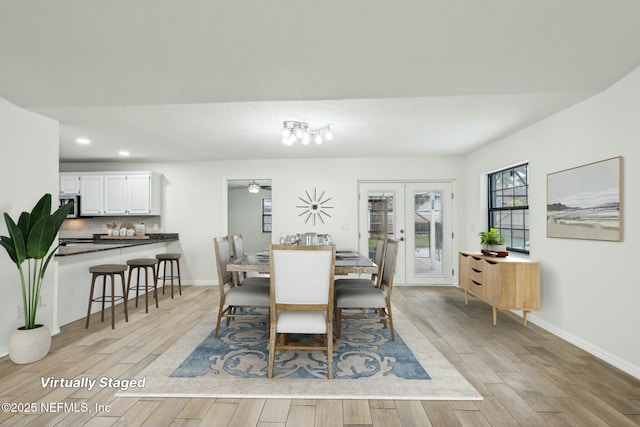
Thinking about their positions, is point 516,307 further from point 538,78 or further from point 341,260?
point 538,78

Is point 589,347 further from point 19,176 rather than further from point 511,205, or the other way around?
point 19,176

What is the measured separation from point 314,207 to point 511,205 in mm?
3086

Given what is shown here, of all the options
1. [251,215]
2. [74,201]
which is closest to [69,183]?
[74,201]

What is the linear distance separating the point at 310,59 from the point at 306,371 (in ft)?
7.55

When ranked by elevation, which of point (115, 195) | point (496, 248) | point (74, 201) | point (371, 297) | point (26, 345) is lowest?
point (26, 345)

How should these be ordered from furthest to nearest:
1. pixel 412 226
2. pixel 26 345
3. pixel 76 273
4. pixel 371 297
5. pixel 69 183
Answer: pixel 412 226
pixel 69 183
pixel 76 273
pixel 371 297
pixel 26 345

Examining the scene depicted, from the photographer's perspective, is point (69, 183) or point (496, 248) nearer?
point (496, 248)

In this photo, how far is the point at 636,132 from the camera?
2.51 meters

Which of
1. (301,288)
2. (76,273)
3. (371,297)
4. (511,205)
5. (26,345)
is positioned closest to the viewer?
(301,288)

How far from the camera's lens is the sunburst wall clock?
595 centimetres

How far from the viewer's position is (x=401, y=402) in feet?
7.00

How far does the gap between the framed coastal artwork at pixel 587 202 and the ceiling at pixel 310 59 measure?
69cm

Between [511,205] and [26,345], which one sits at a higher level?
[511,205]

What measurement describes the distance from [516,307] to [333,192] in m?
3.35
